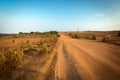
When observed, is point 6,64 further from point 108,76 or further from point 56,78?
point 108,76

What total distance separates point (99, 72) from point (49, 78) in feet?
10.5

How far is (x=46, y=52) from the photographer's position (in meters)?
14.9

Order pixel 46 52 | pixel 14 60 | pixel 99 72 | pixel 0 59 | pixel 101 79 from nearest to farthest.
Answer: pixel 101 79 → pixel 99 72 → pixel 0 59 → pixel 14 60 → pixel 46 52

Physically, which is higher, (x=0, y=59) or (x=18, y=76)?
(x=0, y=59)

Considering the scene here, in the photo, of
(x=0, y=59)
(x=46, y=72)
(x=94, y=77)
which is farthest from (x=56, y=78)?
(x=0, y=59)

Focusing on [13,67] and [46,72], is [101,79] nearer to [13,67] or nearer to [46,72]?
[46,72]

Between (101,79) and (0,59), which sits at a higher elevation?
(0,59)

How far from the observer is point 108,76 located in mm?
7082

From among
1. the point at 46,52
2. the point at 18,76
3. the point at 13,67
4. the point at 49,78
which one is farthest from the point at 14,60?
the point at 46,52

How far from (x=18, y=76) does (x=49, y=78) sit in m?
1.84

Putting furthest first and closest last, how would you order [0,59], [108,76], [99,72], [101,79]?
1. [0,59]
2. [99,72]
3. [108,76]
4. [101,79]

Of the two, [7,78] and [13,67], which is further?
[13,67]

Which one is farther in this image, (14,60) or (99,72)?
(14,60)

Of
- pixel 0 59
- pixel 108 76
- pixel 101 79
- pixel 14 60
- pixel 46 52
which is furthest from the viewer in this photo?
pixel 46 52
